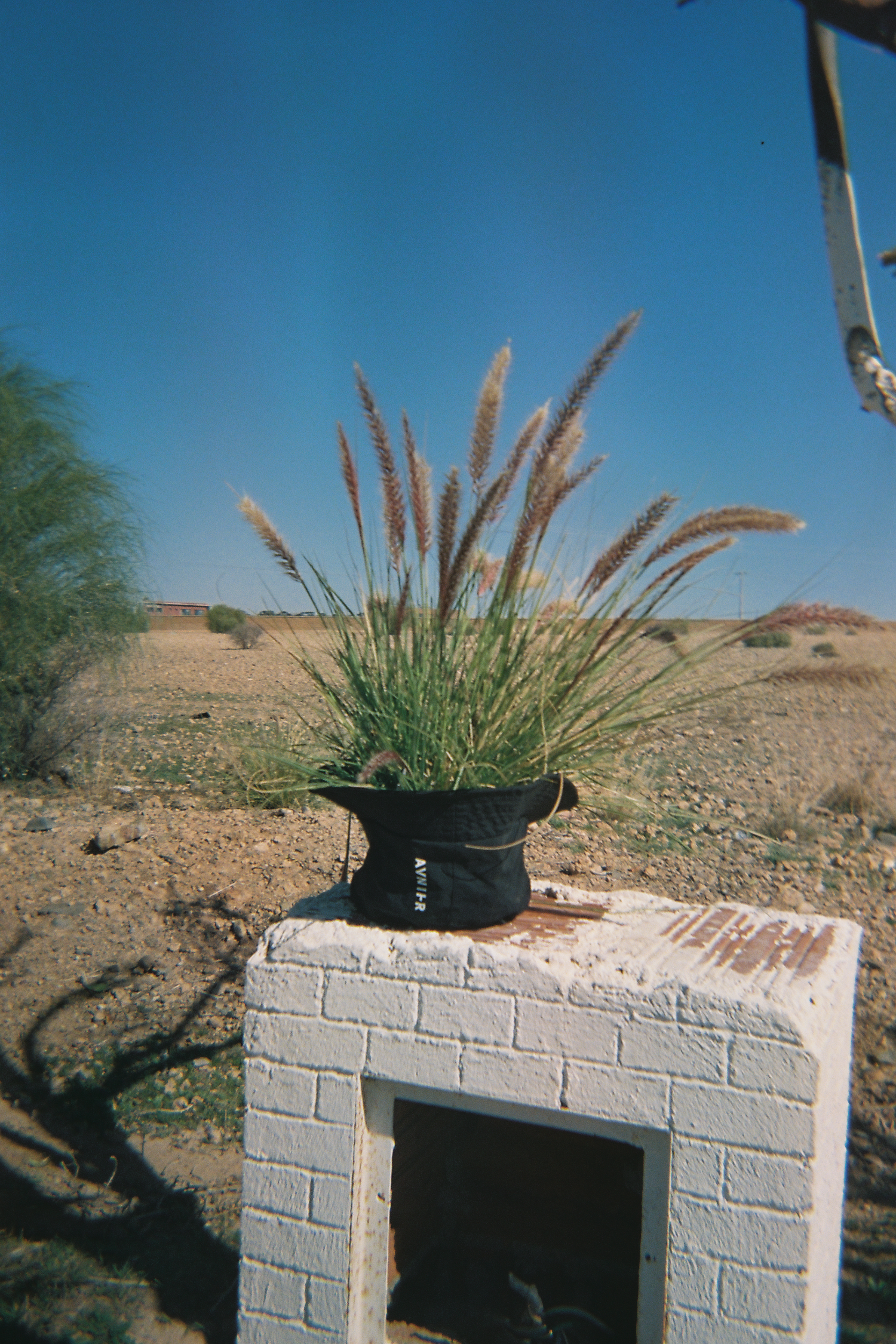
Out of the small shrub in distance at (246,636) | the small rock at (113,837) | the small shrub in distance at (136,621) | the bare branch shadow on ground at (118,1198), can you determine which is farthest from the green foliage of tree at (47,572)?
the small shrub in distance at (246,636)

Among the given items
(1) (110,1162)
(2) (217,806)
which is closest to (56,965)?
(1) (110,1162)

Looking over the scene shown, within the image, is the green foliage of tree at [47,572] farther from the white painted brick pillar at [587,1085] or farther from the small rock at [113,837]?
the white painted brick pillar at [587,1085]

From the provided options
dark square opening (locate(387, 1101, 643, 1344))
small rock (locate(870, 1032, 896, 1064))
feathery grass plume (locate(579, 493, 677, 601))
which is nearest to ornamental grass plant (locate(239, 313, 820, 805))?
feathery grass plume (locate(579, 493, 677, 601))

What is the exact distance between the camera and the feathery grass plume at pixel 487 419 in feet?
6.35

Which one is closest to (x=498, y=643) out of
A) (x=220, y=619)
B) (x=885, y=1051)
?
(x=885, y=1051)

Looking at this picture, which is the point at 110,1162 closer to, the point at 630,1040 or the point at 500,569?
the point at 630,1040

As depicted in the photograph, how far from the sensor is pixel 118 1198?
9.41ft

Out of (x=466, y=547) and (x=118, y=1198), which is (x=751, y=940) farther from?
(x=118, y=1198)

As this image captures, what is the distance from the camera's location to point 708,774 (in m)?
7.73

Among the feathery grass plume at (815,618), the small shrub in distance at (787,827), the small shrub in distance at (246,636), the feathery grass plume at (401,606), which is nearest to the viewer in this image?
the feathery grass plume at (815,618)

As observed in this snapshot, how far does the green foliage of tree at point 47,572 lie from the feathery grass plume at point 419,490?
17.2 ft

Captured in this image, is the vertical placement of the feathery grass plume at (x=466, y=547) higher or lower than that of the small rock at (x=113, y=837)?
higher

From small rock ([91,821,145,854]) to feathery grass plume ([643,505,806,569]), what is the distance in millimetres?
4399

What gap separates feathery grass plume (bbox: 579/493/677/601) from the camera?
1849mm
